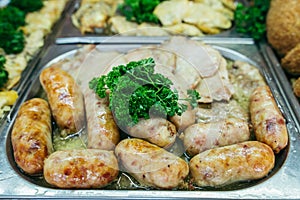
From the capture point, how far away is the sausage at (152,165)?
6.52 feet

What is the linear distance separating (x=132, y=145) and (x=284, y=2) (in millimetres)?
1928

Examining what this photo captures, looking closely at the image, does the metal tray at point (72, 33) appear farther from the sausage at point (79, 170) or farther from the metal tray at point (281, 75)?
the sausage at point (79, 170)

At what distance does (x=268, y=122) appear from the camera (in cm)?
232

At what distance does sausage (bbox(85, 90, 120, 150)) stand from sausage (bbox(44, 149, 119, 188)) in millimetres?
141

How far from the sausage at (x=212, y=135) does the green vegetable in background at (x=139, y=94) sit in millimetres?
156

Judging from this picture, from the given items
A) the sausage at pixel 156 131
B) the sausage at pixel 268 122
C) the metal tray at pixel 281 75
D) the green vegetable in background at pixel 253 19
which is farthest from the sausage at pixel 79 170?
the green vegetable in background at pixel 253 19

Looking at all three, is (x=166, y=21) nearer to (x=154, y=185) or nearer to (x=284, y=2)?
(x=284, y=2)

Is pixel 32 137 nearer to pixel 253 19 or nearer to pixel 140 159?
pixel 140 159

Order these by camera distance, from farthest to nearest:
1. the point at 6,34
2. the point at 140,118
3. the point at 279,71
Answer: the point at 6,34 → the point at 279,71 → the point at 140,118

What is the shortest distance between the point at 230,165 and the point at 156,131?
46cm

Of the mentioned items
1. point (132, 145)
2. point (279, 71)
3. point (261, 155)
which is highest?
point (132, 145)

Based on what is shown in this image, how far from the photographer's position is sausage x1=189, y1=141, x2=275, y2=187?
81.4 inches

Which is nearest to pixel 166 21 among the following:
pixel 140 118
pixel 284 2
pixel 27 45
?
pixel 284 2

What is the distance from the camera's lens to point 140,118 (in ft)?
7.23
